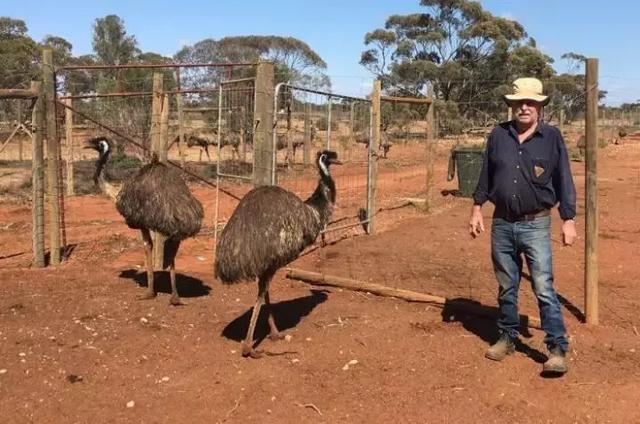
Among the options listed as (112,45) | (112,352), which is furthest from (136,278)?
(112,45)

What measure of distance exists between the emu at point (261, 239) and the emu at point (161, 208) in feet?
4.92

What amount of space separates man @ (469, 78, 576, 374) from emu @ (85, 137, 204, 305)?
315cm

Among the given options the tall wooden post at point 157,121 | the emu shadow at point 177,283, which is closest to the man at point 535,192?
the emu shadow at point 177,283

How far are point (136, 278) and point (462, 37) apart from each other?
34807 mm

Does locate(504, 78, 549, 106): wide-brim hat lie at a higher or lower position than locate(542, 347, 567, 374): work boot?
higher

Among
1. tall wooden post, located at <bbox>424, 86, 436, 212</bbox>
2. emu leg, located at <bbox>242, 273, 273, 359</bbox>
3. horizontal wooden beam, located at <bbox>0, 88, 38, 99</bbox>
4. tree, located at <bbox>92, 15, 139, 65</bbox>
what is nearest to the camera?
emu leg, located at <bbox>242, 273, 273, 359</bbox>

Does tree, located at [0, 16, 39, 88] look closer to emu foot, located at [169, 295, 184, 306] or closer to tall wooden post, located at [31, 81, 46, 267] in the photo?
tall wooden post, located at [31, 81, 46, 267]

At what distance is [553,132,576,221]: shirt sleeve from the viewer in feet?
15.0

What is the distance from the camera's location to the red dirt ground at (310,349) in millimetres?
4219

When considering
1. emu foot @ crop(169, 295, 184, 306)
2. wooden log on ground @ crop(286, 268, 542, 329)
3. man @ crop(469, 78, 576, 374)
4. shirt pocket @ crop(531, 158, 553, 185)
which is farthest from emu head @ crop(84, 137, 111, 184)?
shirt pocket @ crop(531, 158, 553, 185)

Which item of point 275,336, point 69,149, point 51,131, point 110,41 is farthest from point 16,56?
point 275,336

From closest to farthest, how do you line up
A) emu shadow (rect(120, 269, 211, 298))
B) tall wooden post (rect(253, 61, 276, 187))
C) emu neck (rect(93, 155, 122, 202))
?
tall wooden post (rect(253, 61, 276, 187))
emu shadow (rect(120, 269, 211, 298))
emu neck (rect(93, 155, 122, 202))

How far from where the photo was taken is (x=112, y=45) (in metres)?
48.2

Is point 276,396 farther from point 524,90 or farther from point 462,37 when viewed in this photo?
point 462,37
